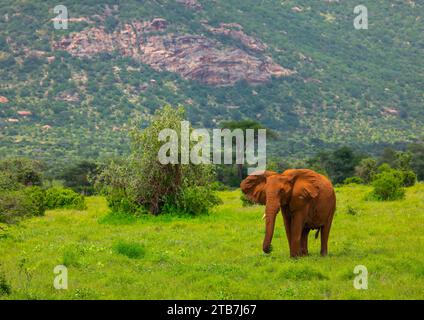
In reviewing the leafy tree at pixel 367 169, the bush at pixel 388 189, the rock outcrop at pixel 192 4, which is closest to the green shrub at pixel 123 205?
the bush at pixel 388 189

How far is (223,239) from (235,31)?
438 feet

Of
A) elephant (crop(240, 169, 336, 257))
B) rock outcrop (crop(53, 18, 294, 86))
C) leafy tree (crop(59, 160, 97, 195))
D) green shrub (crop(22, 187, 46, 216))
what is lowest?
leafy tree (crop(59, 160, 97, 195))

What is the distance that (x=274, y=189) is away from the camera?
1658 cm

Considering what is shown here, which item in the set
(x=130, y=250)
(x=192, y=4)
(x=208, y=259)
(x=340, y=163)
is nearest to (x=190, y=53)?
(x=192, y=4)

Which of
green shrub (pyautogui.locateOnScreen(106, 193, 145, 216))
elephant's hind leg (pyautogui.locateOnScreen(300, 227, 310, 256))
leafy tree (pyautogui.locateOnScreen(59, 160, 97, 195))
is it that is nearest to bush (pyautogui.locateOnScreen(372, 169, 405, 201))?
green shrub (pyautogui.locateOnScreen(106, 193, 145, 216))

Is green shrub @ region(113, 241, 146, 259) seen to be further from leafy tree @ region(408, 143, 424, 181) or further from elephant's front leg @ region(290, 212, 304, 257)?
leafy tree @ region(408, 143, 424, 181)

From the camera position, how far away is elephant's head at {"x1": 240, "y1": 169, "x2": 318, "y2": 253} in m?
16.3

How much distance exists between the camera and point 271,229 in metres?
16.1

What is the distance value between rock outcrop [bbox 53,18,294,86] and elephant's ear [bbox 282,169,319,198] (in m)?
122

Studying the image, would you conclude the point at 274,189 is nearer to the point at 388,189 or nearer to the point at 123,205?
the point at 123,205

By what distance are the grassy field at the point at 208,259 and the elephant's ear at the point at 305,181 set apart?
1.78 meters

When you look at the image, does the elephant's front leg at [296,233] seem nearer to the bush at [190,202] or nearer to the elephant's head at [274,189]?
the elephant's head at [274,189]

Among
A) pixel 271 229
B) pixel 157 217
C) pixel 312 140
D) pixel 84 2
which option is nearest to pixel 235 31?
pixel 84 2
